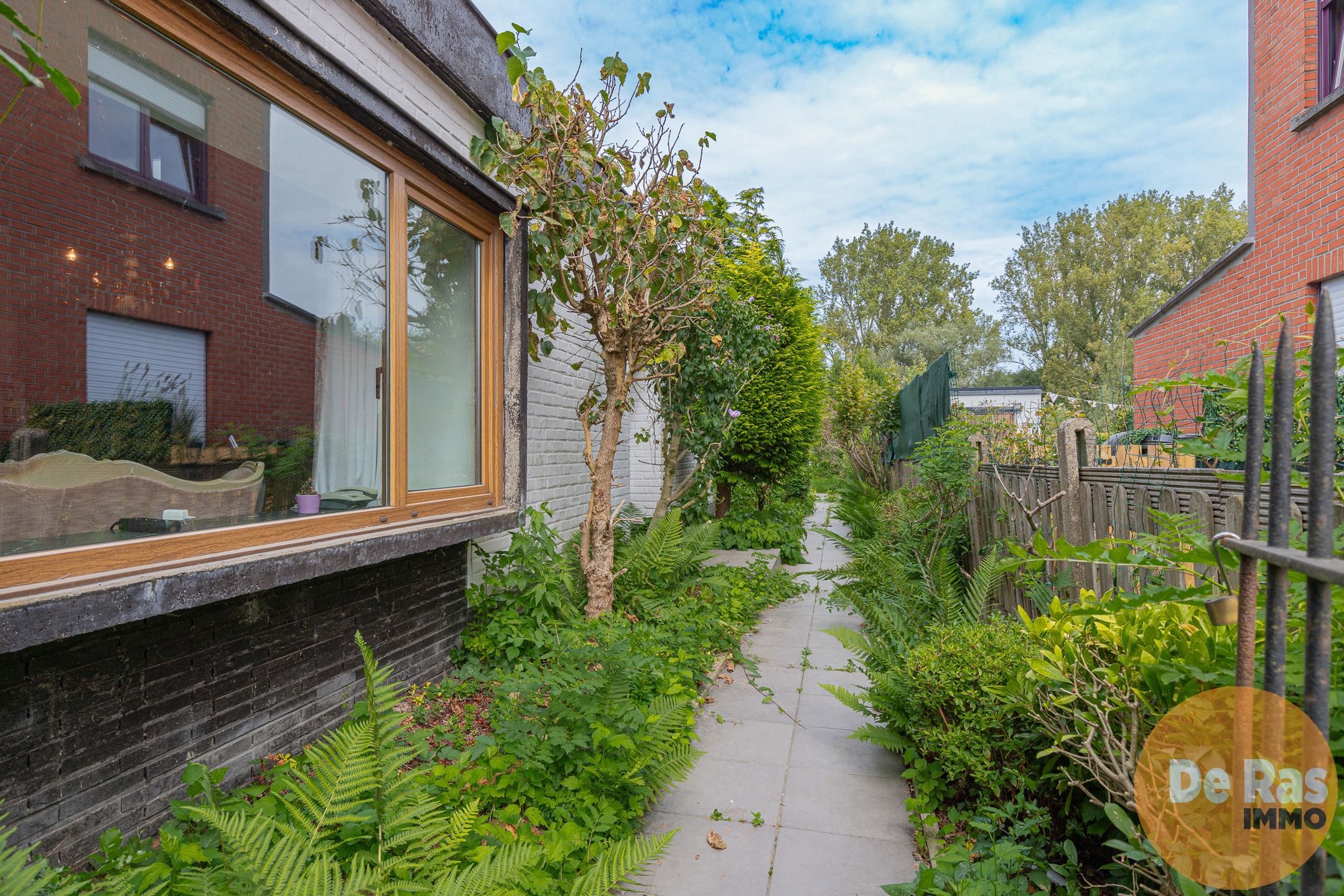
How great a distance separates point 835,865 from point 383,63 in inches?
152

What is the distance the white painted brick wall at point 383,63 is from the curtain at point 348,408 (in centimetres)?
104

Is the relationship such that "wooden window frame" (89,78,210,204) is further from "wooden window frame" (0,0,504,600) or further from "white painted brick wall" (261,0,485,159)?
"white painted brick wall" (261,0,485,159)

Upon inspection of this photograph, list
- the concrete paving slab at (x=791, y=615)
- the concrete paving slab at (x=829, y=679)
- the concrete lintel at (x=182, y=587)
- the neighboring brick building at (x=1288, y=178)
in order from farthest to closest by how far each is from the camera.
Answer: the neighboring brick building at (x=1288, y=178)
the concrete paving slab at (x=791, y=615)
the concrete paving slab at (x=829, y=679)
the concrete lintel at (x=182, y=587)

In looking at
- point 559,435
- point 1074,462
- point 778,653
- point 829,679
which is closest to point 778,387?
point 559,435

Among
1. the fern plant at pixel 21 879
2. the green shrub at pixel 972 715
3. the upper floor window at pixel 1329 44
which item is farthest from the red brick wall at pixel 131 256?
the upper floor window at pixel 1329 44

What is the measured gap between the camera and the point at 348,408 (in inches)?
118

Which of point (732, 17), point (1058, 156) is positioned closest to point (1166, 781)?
point (732, 17)

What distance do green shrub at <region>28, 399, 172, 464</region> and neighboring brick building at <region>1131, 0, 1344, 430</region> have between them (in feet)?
20.1

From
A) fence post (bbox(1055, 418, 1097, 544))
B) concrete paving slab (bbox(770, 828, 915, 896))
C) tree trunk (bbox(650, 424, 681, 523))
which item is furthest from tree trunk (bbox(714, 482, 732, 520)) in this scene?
concrete paving slab (bbox(770, 828, 915, 896))

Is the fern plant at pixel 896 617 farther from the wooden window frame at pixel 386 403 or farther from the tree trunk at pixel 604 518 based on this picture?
the wooden window frame at pixel 386 403

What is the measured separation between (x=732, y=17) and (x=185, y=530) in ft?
24.6

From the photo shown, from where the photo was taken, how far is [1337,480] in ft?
4.47

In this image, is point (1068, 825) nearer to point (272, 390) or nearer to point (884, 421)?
point (272, 390)

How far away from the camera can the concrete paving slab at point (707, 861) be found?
2059 millimetres
